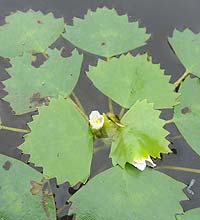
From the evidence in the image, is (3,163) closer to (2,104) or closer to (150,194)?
(2,104)

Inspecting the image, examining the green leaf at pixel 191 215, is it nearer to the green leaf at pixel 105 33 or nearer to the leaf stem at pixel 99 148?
the leaf stem at pixel 99 148

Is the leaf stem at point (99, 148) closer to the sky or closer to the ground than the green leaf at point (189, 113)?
closer to the sky

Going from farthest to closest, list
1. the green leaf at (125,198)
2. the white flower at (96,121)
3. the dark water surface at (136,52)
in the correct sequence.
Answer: the dark water surface at (136,52), the white flower at (96,121), the green leaf at (125,198)

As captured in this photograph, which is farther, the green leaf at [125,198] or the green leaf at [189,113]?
the green leaf at [189,113]

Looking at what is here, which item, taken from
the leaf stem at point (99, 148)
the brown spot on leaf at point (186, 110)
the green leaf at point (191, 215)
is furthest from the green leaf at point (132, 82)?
the green leaf at point (191, 215)

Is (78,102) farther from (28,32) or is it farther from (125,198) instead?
(125,198)

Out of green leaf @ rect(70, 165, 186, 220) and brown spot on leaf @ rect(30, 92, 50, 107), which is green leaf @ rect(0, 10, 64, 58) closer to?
brown spot on leaf @ rect(30, 92, 50, 107)

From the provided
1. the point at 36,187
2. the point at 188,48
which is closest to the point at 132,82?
the point at 188,48

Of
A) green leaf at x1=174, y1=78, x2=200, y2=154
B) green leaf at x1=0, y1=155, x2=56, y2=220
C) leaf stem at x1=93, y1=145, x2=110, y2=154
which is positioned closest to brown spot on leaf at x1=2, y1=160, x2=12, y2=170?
green leaf at x1=0, y1=155, x2=56, y2=220

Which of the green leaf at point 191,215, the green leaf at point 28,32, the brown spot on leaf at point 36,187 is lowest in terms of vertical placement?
the green leaf at point 191,215
